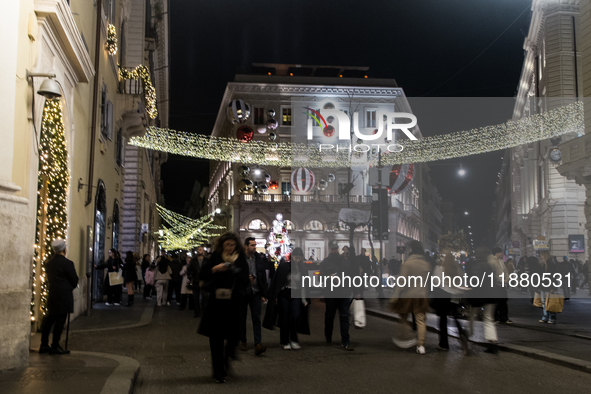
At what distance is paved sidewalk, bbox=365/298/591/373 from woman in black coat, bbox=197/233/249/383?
14.7ft

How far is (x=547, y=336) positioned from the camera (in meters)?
12.4

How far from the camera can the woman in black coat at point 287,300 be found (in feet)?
34.6

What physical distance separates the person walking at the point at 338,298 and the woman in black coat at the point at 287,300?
1.69 ft

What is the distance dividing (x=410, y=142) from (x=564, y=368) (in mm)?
18407

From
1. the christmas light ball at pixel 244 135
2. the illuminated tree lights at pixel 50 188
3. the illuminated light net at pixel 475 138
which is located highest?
the christmas light ball at pixel 244 135

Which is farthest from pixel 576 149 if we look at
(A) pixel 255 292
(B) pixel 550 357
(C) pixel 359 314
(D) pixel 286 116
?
(D) pixel 286 116

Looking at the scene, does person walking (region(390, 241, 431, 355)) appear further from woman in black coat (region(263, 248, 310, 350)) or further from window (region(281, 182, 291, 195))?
window (region(281, 182, 291, 195))

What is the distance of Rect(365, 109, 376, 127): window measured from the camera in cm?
6194

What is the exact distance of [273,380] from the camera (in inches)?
303

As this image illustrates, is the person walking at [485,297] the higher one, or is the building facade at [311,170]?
the building facade at [311,170]

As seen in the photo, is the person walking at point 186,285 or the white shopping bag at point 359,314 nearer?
the white shopping bag at point 359,314

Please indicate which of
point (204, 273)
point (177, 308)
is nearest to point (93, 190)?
point (177, 308)

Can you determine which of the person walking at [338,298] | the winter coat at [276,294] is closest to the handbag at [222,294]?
the winter coat at [276,294]

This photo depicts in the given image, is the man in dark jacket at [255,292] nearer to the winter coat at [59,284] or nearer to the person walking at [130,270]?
the winter coat at [59,284]
